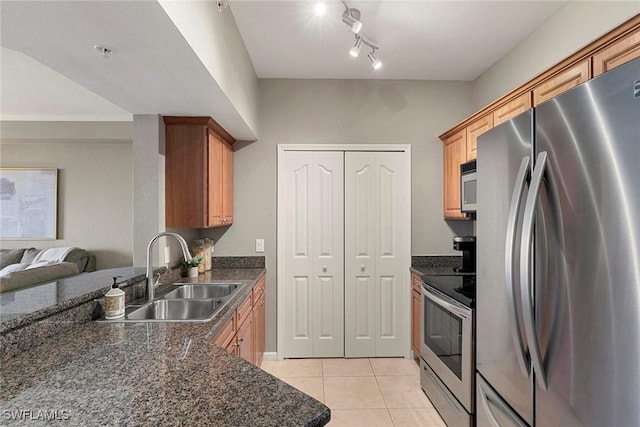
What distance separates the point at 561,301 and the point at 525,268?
147 mm

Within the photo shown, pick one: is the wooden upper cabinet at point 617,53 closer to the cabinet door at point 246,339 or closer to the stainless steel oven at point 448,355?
the stainless steel oven at point 448,355

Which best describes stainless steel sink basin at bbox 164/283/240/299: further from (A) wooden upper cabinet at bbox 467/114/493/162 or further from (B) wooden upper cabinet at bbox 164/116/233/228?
(A) wooden upper cabinet at bbox 467/114/493/162

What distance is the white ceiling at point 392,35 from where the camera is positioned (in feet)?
7.01

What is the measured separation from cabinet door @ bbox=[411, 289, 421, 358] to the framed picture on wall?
4.60 metres

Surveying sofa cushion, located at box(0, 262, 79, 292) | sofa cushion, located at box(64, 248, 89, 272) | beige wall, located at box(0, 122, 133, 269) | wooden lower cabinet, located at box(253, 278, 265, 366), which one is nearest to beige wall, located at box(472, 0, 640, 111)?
wooden lower cabinet, located at box(253, 278, 265, 366)

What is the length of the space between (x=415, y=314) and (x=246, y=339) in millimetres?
1723

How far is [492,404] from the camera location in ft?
5.01

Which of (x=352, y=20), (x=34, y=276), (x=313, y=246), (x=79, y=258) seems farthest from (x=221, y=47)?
(x=79, y=258)

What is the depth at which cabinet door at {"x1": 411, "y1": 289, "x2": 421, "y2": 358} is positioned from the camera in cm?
309

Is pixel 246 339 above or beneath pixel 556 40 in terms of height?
beneath

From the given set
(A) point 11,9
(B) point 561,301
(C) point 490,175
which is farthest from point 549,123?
(A) point 11,9

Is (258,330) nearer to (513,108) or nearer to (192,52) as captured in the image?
(192,52)

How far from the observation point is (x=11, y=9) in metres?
1.05

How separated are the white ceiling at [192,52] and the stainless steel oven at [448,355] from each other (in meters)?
2.00
